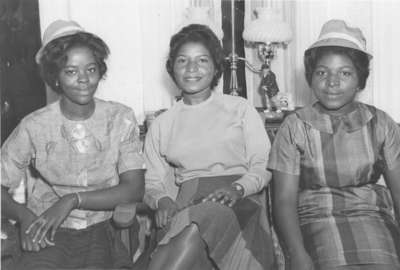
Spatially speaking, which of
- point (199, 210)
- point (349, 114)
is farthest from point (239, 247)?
point (349, 114)

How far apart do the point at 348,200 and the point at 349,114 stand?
36 centimetres

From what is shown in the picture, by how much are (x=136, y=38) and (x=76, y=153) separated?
1.13 m

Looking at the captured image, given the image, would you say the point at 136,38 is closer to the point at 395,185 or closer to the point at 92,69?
the point at 92,69

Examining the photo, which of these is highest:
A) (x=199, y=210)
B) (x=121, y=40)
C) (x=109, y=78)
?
(x=121, y=40)

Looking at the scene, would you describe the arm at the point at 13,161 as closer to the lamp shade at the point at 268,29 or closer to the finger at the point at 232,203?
the finger at the point at 232,203

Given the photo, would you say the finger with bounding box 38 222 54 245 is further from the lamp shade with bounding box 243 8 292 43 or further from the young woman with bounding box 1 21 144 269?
the lamp shade with bounding box 243 8 292 43

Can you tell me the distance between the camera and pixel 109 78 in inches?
138

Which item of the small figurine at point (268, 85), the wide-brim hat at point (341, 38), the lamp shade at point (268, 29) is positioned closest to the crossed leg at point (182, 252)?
the wide-brim hat at point (341, 38)

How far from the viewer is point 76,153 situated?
102 inches

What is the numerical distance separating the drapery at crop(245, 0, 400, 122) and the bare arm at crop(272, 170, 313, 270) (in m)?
1.13

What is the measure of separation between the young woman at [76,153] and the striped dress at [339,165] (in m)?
0.65

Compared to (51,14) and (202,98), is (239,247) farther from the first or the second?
(51,14)

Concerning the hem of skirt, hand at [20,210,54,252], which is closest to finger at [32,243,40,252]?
hand at [20,210,54,252]

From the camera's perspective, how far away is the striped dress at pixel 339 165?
8.07ft
